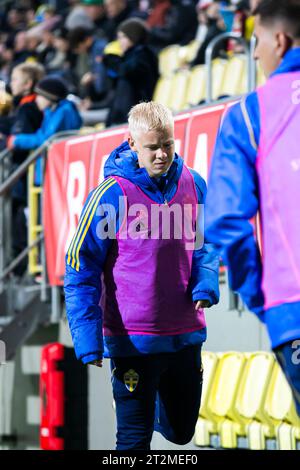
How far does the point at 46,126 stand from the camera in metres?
9.69

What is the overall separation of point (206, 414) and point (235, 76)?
4.20 meters

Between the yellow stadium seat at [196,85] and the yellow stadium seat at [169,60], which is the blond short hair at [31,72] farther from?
the yellow stadium seat at [169,60]

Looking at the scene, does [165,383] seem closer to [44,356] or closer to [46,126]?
[44,356]

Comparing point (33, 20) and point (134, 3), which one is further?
point (33, 20)

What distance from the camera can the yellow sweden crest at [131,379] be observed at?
4.86 meters

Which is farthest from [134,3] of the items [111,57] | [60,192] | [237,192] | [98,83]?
[237,192]

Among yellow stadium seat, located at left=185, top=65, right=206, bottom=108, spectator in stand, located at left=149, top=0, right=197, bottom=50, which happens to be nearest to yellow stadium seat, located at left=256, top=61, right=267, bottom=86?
yellow stadium seat, located at left=185, top=65, right=206, bottom=108

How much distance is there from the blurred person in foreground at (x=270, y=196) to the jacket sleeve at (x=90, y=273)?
130 cm

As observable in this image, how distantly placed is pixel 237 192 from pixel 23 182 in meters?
6.66

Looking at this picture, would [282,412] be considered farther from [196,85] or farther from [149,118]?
[196,85]

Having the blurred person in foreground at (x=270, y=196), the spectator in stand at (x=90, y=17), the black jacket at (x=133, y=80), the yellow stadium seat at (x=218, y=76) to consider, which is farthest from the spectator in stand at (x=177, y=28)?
the blurred person in foreground at (x=270, y=196)

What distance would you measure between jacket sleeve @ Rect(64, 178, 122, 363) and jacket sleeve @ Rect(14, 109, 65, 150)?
4.78m

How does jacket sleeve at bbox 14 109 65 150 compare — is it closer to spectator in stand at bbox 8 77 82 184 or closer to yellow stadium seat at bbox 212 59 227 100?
spectator in stand at bbox 8 77 82 184
